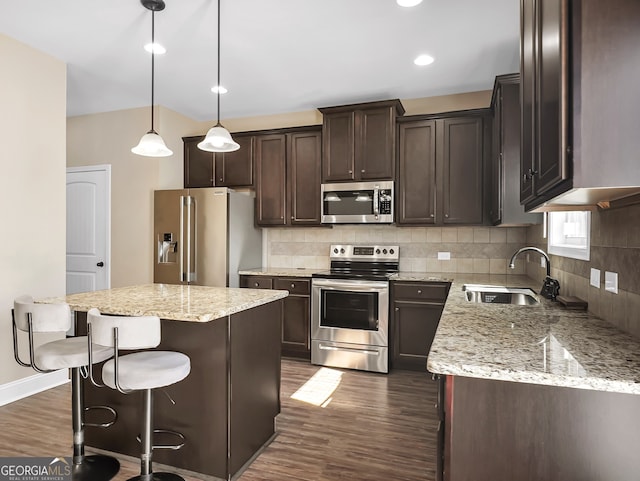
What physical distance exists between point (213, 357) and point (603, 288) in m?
1.85

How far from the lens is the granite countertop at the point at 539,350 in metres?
1.03

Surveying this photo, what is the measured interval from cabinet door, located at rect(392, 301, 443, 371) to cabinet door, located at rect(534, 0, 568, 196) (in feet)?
7.89

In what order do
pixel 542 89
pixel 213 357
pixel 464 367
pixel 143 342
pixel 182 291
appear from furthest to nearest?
pixel 182 291, pixel 213 357, pixel 143 342, pixel 542 89, pixel 464 367

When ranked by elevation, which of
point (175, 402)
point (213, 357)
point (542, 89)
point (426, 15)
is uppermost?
point (426, 15)

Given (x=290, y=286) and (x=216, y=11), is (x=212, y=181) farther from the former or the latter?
(x=216, y=11)

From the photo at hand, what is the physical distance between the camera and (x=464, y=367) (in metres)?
1.10

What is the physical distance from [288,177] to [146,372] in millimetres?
3033

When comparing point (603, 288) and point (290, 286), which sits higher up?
point (603, 288)

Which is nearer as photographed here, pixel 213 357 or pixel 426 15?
pixel 213 357

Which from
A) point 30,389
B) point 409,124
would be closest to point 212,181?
point 409,124

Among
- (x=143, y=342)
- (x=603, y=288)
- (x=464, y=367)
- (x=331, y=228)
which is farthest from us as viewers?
(x=331, y=228)

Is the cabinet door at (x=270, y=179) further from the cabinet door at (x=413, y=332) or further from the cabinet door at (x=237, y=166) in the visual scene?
the cabinet door at (x=413, y=332)

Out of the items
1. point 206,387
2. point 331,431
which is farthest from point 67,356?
point 331,431

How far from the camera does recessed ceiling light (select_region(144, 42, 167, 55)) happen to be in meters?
3.08
